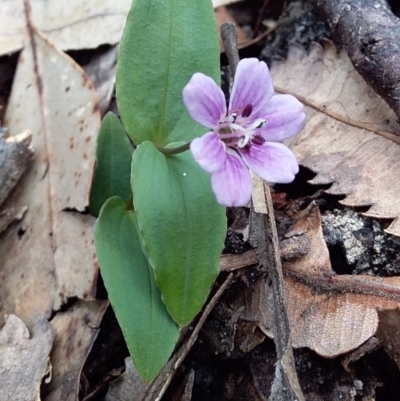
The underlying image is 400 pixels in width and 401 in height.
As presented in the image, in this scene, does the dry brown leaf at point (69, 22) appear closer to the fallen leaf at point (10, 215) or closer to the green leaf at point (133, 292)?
the fallen leaf at point (10, 215)

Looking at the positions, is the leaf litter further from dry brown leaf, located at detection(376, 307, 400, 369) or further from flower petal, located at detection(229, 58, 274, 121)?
flower petal, located at detection(229, 58, 274, 121)

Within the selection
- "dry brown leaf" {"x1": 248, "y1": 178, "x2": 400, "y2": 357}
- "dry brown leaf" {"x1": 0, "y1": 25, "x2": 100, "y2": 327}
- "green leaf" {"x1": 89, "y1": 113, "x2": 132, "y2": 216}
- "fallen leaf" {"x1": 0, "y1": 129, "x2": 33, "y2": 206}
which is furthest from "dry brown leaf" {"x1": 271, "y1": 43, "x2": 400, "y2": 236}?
"fallen leaf" {"x1": 0, "y1": 129, "x2": 33, "y2": 206}

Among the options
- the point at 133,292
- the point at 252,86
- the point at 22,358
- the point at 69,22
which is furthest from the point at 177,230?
the point at 69,22

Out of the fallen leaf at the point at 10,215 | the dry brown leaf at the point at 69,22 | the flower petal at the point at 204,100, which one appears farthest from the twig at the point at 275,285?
the dry brown leaf at the point at 69,22

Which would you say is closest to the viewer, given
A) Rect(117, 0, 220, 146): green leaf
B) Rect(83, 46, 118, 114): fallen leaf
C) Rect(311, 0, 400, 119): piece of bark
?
Rect(117, 0, 220, 146): green leaf

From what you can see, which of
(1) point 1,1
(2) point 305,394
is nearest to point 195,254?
(2) point 305,394
